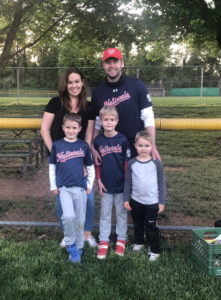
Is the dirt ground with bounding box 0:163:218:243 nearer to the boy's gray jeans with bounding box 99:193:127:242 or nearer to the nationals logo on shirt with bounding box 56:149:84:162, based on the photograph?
the boy's gray jeans with bounding box 99:193:127:242

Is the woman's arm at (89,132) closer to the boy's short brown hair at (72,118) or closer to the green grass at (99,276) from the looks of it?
the boy's short brown hair at (72,118)

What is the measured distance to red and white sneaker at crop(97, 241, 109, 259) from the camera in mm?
3138

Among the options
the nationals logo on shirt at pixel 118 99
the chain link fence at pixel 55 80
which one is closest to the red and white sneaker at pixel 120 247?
the nationals logo on shirt at pixel 118 99

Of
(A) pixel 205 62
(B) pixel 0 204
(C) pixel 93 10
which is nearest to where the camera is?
(B) pixel 0 204

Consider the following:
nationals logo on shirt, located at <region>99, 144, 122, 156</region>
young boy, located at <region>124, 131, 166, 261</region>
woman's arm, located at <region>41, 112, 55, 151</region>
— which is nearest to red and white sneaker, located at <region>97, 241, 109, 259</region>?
young boy, located at <region>124, 131, 166, 261</region>

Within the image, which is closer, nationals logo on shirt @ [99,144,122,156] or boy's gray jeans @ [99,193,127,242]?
nationals logo on shirt @ [99,144,122,156]

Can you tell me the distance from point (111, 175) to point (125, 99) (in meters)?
0.74

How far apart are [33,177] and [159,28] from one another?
7.19 m

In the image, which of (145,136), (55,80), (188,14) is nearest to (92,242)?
(145,136)

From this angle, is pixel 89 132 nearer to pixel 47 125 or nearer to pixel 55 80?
pixel 47 125

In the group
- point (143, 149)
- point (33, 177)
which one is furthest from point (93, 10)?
point (143, 149)

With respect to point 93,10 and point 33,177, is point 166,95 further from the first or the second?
point 33,177

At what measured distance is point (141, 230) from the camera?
3.31 metres

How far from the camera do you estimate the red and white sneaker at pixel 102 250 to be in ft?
10.3
